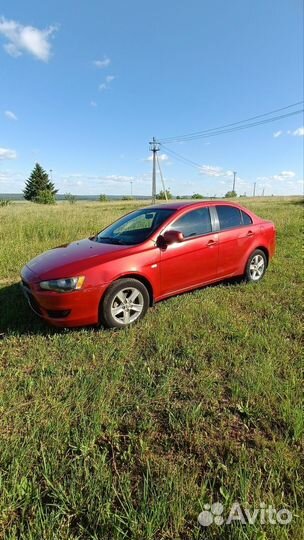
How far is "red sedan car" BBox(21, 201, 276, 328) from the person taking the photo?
11.5 feet

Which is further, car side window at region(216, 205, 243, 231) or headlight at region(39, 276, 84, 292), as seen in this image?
car side window at region(216, 205, 243, 231)

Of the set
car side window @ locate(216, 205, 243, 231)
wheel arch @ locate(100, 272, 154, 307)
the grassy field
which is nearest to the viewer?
the grassy field

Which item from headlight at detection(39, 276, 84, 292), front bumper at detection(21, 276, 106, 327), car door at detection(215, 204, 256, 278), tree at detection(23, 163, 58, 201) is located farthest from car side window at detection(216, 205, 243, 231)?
tree at detection(23, 163, 58, 201)

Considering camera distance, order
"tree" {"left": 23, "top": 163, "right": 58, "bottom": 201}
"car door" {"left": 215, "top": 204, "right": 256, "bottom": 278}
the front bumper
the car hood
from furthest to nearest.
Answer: "tree" {"left": 23, "top": 163, "right": 58, "bottom": 201} → "car door" {"left": 215, "top": 204, "right": 256, "bottom": 278} → the car hood → the front bumper

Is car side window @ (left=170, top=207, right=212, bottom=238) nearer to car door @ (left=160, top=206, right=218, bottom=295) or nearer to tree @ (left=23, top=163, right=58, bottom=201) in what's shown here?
car door @ (left=160, top=206, right=218, bottom=295)

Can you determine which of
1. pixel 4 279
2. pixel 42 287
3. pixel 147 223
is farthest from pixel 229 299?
pixel 4 279

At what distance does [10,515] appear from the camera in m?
1.62

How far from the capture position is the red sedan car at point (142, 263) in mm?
3502

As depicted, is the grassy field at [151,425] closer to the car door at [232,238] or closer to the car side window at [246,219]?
the car door at [232,238]

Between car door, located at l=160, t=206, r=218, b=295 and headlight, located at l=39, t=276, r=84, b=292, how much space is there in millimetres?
1122

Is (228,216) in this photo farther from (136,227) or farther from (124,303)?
(124,303)

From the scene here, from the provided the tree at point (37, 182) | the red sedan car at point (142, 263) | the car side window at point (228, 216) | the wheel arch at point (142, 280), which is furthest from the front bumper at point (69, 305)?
the tree at point (37, 182)

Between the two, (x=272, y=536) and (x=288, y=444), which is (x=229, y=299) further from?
(x=272, y=536)

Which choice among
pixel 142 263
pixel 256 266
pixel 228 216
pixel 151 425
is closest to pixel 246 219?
pixel 228 216
